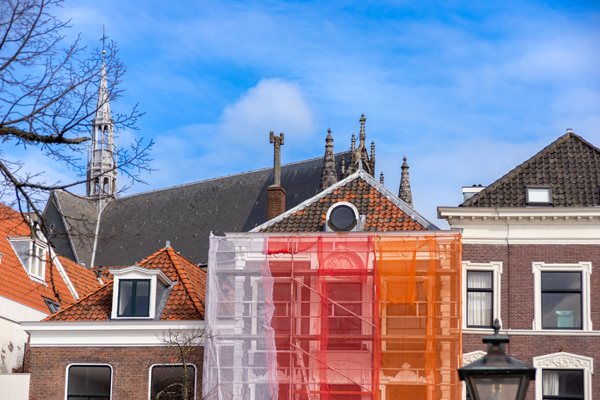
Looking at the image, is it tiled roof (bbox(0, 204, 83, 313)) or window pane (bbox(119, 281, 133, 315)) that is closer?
window pane (bbox(119, 281, 133, 315))

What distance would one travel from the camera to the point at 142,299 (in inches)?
816

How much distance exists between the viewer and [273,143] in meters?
30.4

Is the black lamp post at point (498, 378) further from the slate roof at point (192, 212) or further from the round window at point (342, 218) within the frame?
the slate roof at point (192, 212)

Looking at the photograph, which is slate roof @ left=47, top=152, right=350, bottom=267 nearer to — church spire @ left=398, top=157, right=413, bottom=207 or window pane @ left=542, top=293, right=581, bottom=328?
church spire @ left=398, top=157, right=413, bottom=207

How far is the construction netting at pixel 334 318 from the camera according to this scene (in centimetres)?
1917

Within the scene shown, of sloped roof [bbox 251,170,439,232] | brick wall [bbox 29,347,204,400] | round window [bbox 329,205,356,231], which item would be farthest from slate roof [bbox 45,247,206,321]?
round window [bbox 329,205,356,231]

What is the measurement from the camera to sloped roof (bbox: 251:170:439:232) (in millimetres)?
21297

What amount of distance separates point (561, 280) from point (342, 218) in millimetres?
5668

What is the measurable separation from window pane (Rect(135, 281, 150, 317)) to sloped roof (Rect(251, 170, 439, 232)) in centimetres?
339

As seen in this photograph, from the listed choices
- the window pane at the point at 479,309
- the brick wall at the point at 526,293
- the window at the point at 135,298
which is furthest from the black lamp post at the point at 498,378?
the window at the point at 135,298

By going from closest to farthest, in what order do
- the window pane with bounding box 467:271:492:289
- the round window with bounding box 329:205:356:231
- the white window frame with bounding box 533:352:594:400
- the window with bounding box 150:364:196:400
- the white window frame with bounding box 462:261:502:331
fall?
the white window frame with bounding box 533:352:594:400, the white window frame with bounding box 462:261:502:331, the window pane with bounding box 467:271:492:289, the window with bounding box 150:364:196:400, the round window with bounding box 329:205:356:231

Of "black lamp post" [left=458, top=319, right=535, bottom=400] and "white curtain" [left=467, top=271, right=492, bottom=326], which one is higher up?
"white curtain" [left=467, top=271, right=492, bottom=326]

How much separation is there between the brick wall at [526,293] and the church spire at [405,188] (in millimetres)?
23096

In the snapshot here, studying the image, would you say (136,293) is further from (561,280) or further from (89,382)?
(561,280)
